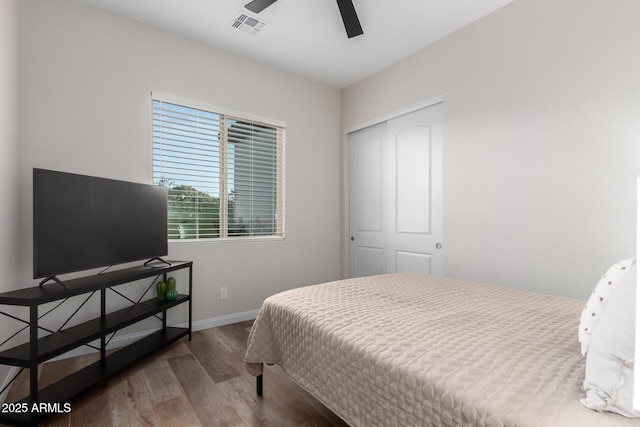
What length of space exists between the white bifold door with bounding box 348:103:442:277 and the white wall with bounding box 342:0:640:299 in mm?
178

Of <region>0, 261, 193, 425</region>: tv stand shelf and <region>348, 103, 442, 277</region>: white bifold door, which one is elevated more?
<region>348, 103, 442, 277</region>: white bifold door

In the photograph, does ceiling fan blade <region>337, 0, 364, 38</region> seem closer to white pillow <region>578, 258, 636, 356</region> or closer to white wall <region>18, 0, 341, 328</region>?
white wall <region>18, 0, 341, 328</region>

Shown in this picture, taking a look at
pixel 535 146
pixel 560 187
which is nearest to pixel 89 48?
pixel 535 146

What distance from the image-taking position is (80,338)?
72.9 inches

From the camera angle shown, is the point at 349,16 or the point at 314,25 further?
the point at 314,25

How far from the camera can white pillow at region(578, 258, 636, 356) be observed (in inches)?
40.3

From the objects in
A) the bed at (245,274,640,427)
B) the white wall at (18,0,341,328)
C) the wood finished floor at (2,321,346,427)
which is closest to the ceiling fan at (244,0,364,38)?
the white wall at (18,0,341,328)

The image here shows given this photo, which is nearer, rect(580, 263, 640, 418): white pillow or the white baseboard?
rect(580, 263, 640, 418): white pillow

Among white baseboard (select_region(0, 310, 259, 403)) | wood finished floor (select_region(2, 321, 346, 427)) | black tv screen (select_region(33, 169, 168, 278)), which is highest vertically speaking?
black tv screen (select_region(33, 169, 168, 278))

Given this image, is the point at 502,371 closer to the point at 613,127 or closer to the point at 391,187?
the point at 613,127

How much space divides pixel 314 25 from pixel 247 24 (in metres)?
0.57

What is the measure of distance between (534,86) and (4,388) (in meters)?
3.89

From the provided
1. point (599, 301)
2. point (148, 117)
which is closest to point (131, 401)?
point (148, 117)

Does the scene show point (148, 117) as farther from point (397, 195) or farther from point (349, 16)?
point (397, 195)
